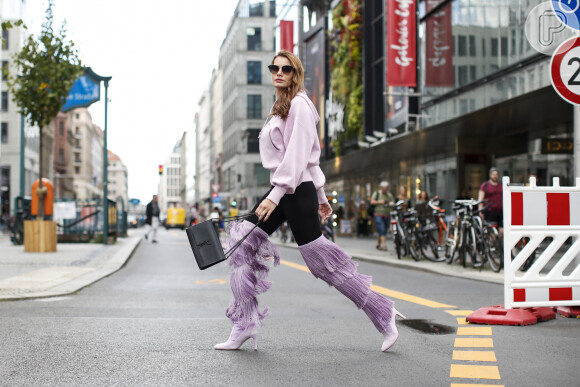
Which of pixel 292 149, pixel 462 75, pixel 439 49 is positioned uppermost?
pixel 439 49

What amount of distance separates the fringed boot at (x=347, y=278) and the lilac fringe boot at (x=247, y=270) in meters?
0.26

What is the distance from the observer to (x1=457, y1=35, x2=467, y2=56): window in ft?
80.6

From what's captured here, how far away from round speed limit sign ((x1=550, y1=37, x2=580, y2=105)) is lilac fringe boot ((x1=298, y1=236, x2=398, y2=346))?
332 cm

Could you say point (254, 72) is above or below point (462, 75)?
above

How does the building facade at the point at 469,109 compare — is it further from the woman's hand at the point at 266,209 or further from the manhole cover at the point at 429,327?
the woman's hand at the point at 266,209

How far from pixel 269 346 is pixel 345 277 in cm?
74

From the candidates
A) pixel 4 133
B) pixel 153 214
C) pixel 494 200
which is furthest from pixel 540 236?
pixel 4 133

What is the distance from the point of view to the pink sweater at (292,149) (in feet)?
15.9

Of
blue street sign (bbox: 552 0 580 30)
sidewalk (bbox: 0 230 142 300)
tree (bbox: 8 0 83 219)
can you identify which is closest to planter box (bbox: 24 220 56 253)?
sidewalk (bbox: 0 230 142 300)

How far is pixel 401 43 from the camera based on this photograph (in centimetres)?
2747

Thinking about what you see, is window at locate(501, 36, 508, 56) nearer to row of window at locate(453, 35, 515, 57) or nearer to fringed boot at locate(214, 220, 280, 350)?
row of window at locate(453, 35, 515, 57)

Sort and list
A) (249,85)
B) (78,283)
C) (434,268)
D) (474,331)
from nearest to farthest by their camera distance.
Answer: (474,331)
(78,283)
(434,268)
(249,85)

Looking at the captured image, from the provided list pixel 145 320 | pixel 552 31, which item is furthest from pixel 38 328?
pixel 552 31

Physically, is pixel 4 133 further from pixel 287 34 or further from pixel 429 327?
pixel 429 327
